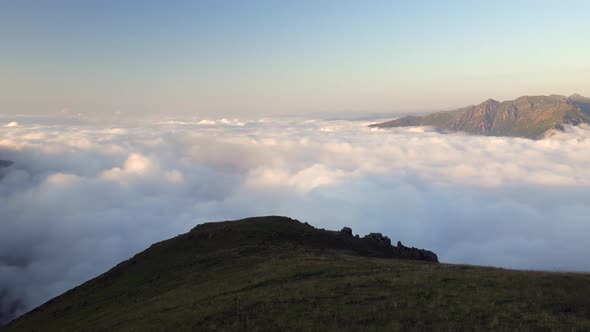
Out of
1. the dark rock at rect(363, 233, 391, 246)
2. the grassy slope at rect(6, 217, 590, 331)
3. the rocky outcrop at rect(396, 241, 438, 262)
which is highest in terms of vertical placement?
the grassy slope at rect(6, 217, 590, 331)

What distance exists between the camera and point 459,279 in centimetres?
2681

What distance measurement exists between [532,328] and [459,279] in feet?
35.0

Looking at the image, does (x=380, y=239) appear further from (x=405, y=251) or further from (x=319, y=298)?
(x=319, y=298)

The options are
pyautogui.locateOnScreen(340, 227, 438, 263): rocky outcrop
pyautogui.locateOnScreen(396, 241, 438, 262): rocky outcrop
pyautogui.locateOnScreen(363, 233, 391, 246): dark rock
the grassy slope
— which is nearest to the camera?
the grassy slope

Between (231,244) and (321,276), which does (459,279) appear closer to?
(321,276)

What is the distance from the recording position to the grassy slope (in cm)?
1870

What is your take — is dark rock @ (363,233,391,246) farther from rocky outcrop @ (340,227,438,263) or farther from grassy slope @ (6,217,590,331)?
grassy slope @ (6,217,590,331)

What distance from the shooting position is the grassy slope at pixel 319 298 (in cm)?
1870

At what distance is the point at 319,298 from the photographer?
78.3 feet

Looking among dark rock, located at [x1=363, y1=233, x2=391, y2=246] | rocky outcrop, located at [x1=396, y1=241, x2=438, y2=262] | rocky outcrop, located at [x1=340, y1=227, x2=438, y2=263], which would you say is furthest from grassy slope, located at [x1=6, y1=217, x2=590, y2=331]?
rocky outcrop, located at [x1=396, y1=241, x2=438, y2=262]

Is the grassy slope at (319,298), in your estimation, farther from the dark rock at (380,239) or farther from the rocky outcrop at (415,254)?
the rocky outcrop at (415,254)

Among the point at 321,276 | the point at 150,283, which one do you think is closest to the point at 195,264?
the point at 150,283

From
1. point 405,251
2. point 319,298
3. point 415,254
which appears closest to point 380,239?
point 405,251

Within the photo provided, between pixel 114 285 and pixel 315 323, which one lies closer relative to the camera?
pixel 315 323
